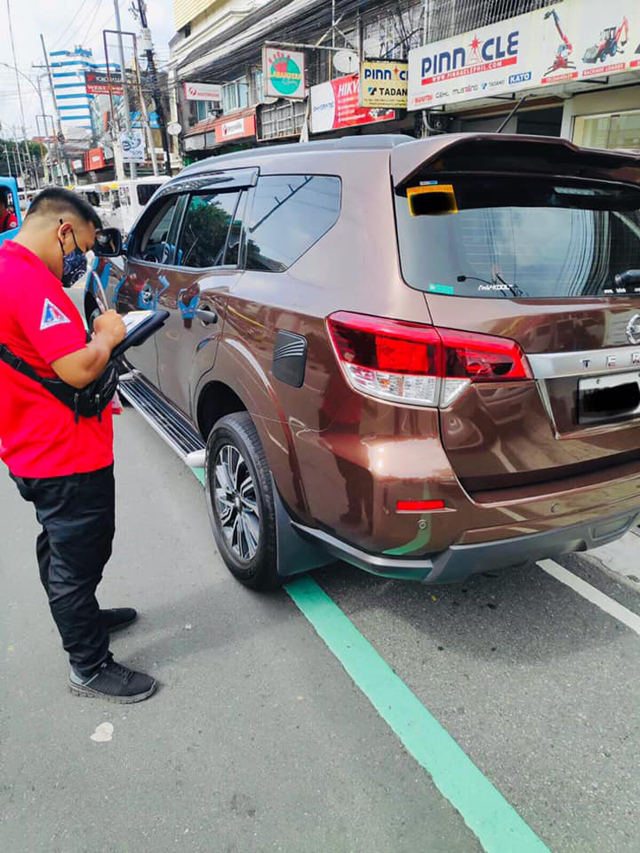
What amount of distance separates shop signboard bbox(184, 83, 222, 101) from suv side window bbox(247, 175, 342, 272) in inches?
Answer: 903

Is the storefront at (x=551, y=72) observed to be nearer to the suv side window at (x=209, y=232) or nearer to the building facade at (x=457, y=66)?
the building facade at (x=457, y=66)

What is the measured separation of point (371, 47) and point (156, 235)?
1249cm

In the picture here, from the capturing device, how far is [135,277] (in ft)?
14.1

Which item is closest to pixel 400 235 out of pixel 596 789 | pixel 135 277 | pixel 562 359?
pixel 562 359

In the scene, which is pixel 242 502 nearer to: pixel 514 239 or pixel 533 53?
pixel 514 239

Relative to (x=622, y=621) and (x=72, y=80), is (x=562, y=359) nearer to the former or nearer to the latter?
(x=622, y=621)

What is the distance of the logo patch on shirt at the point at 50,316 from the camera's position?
179 cm

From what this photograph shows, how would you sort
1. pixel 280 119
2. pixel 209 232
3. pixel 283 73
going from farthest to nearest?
1. pixel 280 119
2. pixel 283 73
3. pixel 209 232

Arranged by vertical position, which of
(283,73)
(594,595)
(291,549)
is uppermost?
(283,73)

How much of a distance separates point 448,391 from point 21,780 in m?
1.89

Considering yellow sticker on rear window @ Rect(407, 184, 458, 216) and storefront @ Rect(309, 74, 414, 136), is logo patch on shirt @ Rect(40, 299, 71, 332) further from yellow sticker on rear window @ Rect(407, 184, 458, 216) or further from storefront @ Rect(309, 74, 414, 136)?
storefront @ Rect(309, 74, 414, 136)

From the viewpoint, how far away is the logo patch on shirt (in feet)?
5.87

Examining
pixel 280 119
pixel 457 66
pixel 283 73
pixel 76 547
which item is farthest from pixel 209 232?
pixel 280 119

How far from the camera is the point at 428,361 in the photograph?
1.87 meters
